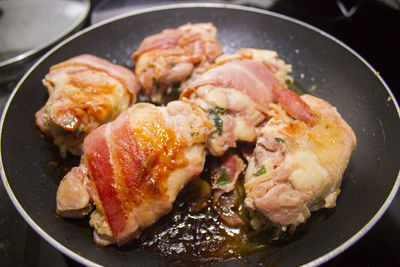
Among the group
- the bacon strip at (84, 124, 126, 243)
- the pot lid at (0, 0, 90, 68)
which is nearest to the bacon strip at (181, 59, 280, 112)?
the bacon strip at (84, 124, 126, 243)

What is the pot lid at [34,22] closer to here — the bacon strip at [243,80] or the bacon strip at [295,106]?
the bacon strip at [243,80]

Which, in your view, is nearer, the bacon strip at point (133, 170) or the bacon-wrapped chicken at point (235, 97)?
the bacon strip at point (133, 170)

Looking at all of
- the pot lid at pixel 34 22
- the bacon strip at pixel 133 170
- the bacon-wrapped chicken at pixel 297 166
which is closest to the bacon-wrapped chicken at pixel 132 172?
the bacon strip at pixel 133 170

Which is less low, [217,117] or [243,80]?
[243,80]

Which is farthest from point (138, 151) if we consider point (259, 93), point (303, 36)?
point (303, 36)

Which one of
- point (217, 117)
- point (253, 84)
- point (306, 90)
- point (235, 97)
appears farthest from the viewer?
point (306, 90)

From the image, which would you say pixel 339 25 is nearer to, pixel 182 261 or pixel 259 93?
pixel 259 93

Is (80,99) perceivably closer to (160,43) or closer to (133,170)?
(133,170)

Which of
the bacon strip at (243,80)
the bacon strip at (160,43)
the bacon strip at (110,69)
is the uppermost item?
the bacon strip at (243,80)

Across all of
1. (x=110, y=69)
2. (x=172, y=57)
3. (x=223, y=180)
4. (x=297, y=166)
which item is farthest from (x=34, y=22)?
(x=297, y=166)

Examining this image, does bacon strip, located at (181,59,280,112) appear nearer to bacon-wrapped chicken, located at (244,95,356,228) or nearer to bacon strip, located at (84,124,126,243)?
bacon-wrapped chicken, located at (244,95,356,228)
